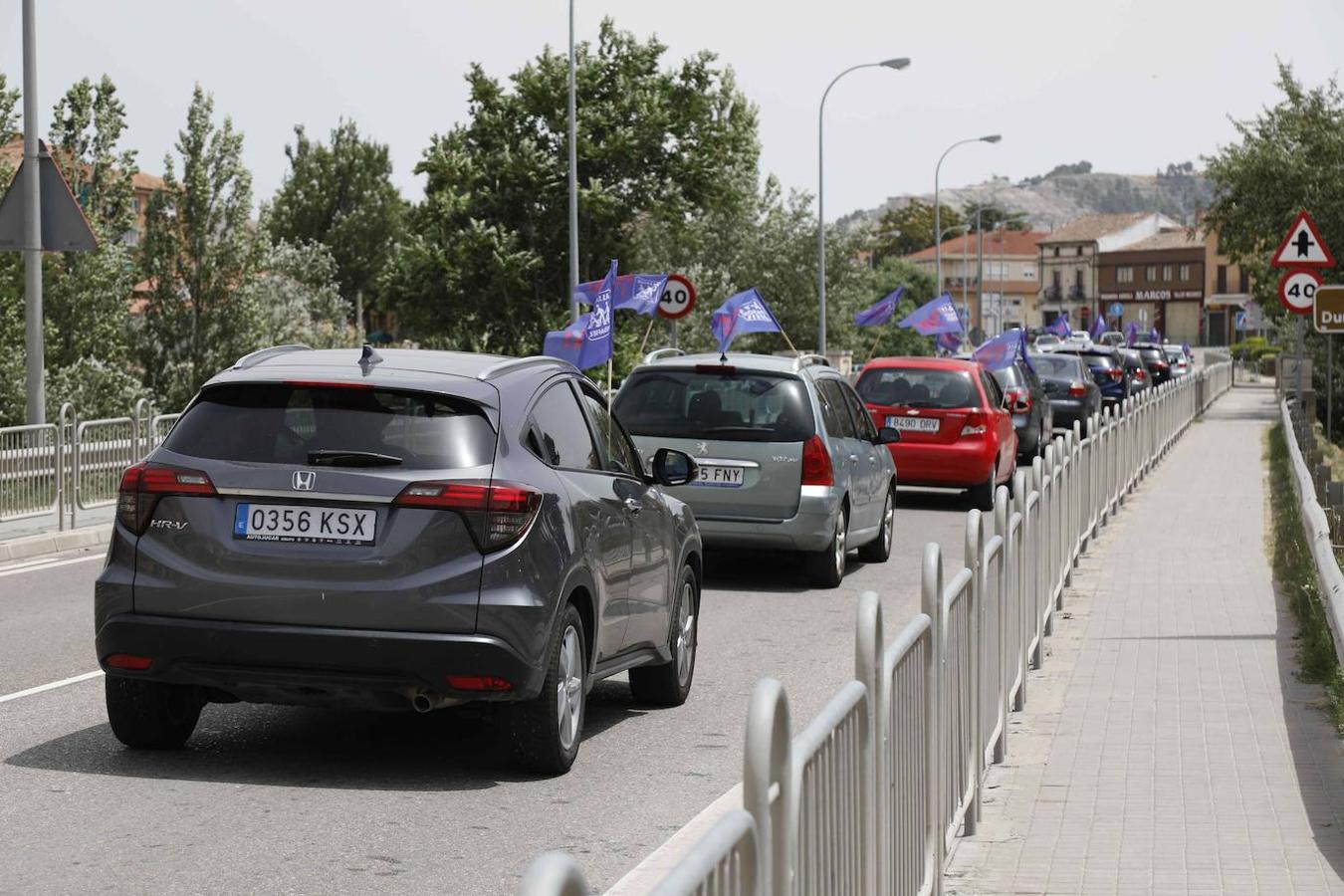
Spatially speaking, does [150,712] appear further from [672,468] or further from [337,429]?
[672,468]

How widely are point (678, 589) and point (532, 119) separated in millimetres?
43199

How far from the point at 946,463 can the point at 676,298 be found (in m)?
8.22

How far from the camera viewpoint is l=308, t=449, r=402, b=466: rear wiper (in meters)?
7.41

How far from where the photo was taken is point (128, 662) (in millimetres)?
7480

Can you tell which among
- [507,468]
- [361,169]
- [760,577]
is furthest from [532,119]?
[361,169]

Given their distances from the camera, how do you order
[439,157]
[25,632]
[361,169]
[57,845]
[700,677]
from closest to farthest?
[57,845]
[700,677]
[25,632]
[439,157]
[361,169]

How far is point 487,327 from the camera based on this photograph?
51.7 metres

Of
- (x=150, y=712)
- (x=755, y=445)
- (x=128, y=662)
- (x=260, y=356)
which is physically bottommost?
(x=150, y=712)

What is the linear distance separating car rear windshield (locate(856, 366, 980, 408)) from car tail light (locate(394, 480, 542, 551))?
15.0 m

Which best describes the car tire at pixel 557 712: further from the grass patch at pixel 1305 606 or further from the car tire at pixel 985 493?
the car tire at pixel 985 493

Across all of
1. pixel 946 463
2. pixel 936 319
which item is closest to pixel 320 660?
pixel 946 463

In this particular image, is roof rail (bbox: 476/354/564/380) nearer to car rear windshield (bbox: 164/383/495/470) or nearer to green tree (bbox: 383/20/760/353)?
car rear windshield (bbox: 164/383/495/470)

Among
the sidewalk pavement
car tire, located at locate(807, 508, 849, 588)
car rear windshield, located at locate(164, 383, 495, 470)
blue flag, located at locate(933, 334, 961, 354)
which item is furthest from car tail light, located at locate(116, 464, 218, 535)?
blue flag, located at locate(933, 334, 961, 354)

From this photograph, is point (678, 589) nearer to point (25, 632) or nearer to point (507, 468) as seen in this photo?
point (507, 468)
